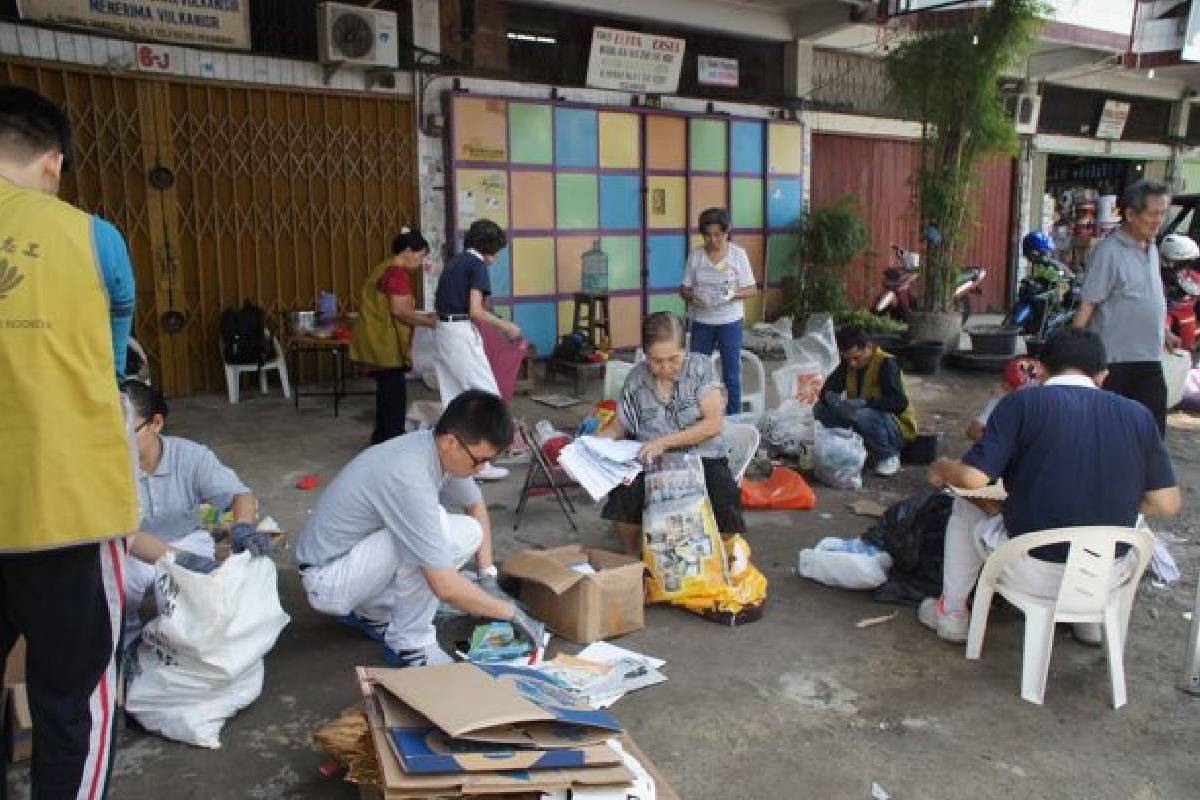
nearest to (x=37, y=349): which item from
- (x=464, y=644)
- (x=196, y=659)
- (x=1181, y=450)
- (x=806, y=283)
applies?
(x=196, y=659)

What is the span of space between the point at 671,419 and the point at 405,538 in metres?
1.56

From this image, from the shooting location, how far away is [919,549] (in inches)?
160

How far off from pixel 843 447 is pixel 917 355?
4.27 meters

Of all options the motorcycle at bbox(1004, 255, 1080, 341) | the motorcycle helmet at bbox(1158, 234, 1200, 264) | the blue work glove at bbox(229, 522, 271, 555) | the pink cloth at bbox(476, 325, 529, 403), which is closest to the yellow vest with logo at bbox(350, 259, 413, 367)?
the pink cloth at bbox(476, 325, 529, 403)

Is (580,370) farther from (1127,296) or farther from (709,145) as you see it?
(1127,296)

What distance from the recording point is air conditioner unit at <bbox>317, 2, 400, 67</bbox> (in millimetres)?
7961

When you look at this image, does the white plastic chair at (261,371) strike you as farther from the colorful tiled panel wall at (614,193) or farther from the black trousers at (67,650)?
the black trousers at (67,650)

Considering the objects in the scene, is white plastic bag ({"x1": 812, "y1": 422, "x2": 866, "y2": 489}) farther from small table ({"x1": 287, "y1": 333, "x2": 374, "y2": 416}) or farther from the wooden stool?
the wooden stool

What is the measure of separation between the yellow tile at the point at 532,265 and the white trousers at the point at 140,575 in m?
6.36

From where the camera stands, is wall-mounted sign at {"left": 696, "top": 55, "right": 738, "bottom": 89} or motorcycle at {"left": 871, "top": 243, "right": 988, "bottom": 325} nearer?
wall-mounted sign at {"left": 696, "top": 55, "right": 738, "bottom": 89}

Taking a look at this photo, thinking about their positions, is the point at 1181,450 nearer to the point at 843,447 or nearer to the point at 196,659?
the point at 843,447

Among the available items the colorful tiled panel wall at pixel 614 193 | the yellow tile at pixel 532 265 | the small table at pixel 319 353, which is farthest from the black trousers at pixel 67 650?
the yellow tile at pixel 532 265

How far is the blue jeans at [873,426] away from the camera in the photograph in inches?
233

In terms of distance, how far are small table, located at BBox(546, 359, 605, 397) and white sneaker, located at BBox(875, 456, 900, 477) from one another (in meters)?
3.11
